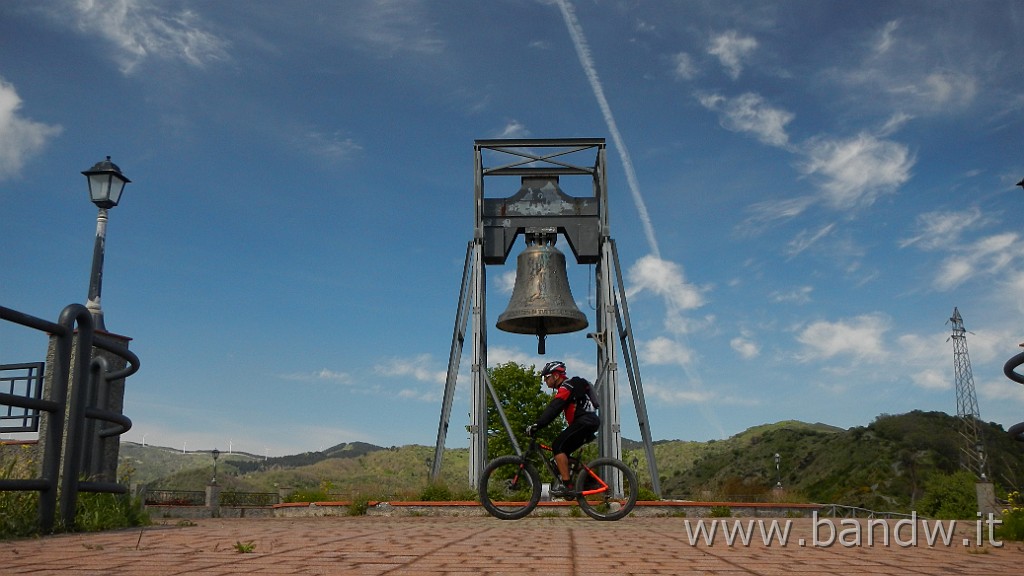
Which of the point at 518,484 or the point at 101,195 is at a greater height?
the point at 101,195

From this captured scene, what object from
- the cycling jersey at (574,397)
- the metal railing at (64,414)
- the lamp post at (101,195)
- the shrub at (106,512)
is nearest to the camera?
the metal railing at (64,414)

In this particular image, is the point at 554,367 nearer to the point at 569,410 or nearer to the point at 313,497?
the point at 569,410

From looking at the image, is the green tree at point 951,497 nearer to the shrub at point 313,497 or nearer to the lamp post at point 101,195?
the shrub at point 313,497

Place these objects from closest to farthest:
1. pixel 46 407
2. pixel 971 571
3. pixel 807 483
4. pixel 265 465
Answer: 1. pixel 971 571
2. pixel 46 407
3. pixel 807 483
4. pixel 265 465

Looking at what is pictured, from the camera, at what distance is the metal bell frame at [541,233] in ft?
59.4

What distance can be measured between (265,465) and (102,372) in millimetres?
97675

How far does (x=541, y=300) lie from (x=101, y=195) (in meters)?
7.42

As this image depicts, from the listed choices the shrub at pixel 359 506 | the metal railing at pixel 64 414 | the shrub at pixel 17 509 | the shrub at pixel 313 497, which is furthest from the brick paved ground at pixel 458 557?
the shrub at pixel 313 497

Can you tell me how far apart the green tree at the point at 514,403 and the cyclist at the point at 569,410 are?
96.8ft

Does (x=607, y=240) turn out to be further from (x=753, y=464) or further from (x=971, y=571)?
(x=753, y=464)

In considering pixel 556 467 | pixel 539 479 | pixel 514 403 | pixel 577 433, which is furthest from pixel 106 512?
pixel 514 403

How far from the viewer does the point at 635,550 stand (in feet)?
20.0

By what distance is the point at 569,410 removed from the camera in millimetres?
8094

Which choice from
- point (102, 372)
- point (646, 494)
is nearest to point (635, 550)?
point (102, 372)
